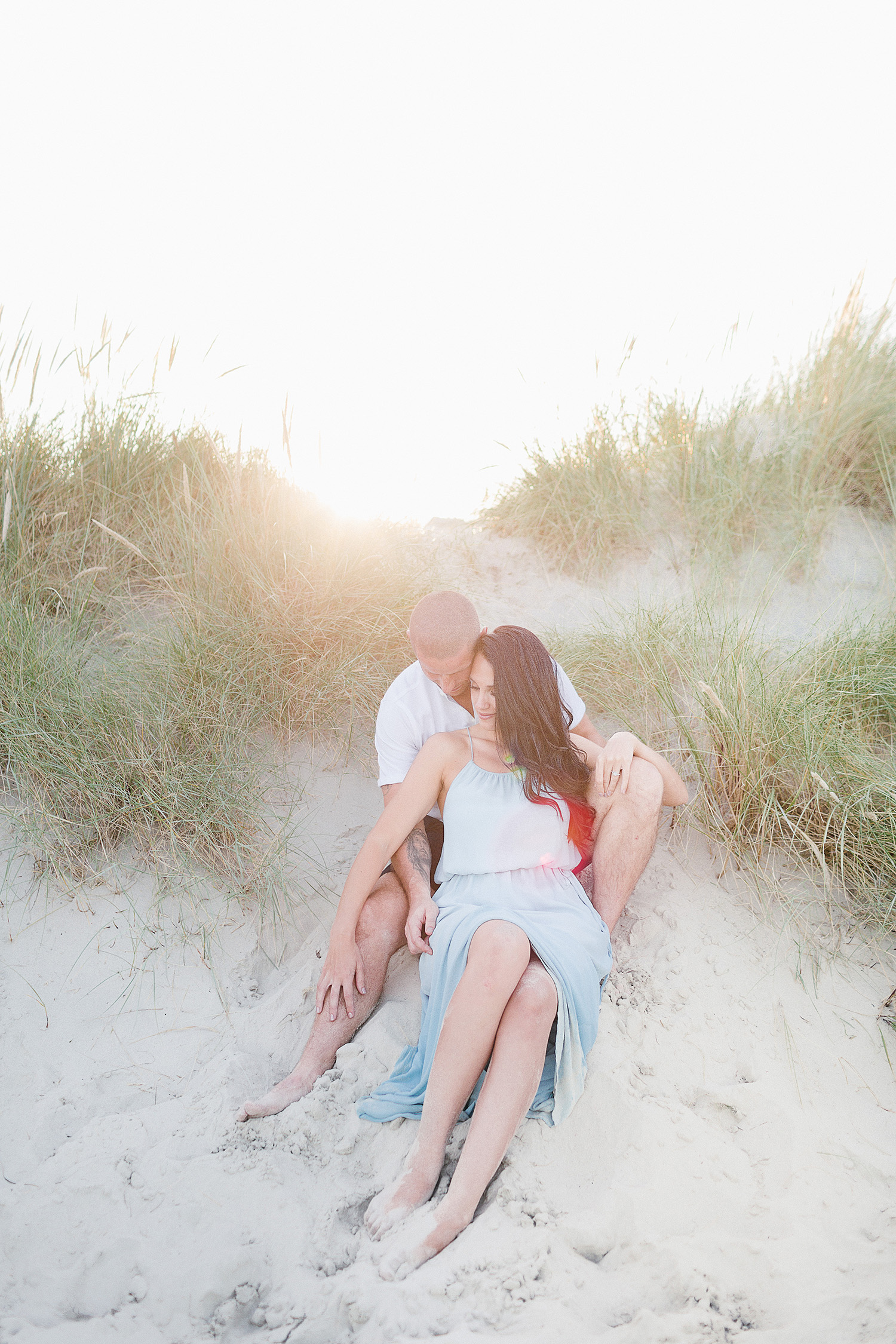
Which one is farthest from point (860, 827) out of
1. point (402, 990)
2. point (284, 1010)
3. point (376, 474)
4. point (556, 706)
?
point (376, 474)

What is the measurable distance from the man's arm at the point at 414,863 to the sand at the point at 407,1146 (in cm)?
42

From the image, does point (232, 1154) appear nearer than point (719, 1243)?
No

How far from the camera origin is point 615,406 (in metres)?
5.51

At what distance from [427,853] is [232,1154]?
3.64 feet

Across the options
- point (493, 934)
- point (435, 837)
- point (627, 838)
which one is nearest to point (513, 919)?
point (493, 934)

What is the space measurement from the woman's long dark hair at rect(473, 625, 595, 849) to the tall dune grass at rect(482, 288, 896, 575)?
2504 millimetres

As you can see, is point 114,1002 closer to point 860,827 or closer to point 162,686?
point 162,686

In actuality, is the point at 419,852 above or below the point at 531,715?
below

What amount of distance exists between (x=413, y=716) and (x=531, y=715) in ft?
1.91

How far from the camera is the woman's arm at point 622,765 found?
2795 mm

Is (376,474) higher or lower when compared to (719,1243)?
higher

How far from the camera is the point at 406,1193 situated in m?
2.15

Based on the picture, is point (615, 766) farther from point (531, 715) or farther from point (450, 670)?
point (450, 670)

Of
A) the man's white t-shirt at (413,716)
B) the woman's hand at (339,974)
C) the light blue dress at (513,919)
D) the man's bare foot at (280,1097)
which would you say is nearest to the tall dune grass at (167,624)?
the man's white t-shirt at (413,716)
